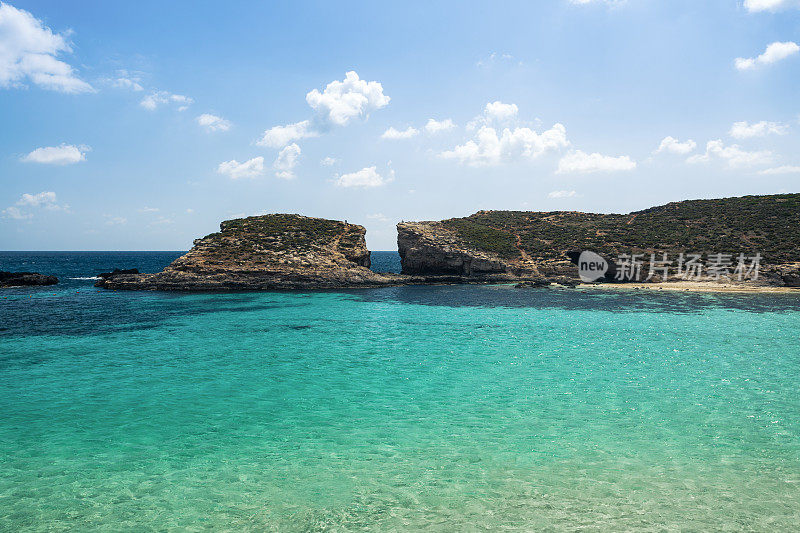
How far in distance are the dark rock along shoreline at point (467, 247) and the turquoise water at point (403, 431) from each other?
30.7m

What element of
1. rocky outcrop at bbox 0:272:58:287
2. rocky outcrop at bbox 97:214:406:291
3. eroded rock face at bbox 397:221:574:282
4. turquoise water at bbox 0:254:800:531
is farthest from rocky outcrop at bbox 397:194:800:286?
rocky outcrop at bbox 0:272:58:287

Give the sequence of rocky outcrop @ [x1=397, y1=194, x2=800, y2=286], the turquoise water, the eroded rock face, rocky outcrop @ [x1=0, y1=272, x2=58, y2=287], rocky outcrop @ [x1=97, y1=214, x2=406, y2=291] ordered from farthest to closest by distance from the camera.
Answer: the eroded rock face → rocky outcrop @ [x1=397, y1=194, x2=800, y2=286] → rocky outcrop @ [x1=0, y1=272, x2=58, y2=287] → rocky outcrop @ [x1=97, y1=214, x2=406, y2=291] → the turquoise water

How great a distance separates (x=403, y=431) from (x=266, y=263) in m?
48.1

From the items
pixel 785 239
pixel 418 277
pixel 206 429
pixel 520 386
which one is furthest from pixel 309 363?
pixel 785 239

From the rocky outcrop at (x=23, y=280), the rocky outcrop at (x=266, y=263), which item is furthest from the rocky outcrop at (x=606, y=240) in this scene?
the rocky outcrop at (x=23, y=280)

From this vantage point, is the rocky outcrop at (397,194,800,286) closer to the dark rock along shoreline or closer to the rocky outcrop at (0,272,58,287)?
the dark rock along shoreline

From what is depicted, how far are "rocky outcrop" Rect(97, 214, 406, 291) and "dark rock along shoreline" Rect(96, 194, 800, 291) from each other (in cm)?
15

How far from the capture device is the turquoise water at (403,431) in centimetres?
721

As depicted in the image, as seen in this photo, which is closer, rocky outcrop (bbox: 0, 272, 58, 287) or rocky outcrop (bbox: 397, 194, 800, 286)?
rocky outcrop (bbox: 0, 272, 58, 287)

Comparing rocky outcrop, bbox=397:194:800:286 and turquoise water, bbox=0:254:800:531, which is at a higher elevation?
rocky outcrop, bbox=397:194:800:286

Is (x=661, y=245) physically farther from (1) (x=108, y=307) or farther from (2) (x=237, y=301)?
(1) (x=108, y=307)

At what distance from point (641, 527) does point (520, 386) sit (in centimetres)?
763

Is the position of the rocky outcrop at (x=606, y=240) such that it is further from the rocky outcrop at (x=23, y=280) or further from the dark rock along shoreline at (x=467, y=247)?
the rocky outcrop at (x=23, y=280)

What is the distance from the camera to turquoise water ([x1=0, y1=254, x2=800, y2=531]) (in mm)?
7211
